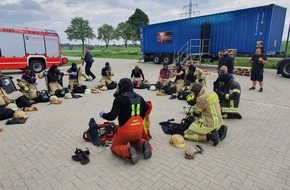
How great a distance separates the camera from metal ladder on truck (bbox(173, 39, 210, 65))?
16844mm

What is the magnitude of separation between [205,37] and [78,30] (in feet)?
169

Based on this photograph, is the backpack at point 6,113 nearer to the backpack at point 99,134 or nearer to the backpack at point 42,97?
the backpack at point 42,97

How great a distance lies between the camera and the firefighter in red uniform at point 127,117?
11.3 feet

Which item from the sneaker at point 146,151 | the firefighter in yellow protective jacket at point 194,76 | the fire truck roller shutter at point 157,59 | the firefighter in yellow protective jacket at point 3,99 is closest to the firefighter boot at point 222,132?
the sneaker at point 146,151

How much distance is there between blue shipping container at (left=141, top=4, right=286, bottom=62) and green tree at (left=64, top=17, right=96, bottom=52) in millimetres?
45963

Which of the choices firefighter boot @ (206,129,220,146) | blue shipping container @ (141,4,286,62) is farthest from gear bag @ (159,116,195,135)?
blue shipping container @ (141,4,286,62)

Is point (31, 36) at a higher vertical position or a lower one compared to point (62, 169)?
higher

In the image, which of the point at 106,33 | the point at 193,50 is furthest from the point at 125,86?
the point at 106,33

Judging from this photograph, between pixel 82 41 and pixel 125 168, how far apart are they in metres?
62.6

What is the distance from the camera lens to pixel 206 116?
170 inches

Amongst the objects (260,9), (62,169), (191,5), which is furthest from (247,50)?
(191,5)

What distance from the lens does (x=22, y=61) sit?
13.9m

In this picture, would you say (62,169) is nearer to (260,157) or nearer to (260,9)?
(260,157)

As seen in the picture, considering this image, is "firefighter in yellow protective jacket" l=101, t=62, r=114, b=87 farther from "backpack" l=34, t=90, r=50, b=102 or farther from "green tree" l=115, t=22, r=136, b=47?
"green tree" l=115, t=22, r=136, b=47
